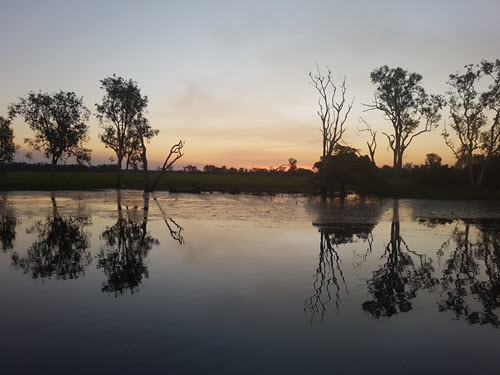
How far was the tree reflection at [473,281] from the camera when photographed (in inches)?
362

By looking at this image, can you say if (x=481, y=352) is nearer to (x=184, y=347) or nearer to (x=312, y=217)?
(x=184, y=347)

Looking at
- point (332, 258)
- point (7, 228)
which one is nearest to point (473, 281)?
point (332, 258)

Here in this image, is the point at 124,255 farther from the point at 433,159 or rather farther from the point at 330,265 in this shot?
the point at 433,159

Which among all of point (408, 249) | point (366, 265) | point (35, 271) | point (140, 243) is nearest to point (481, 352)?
point (366, 265)

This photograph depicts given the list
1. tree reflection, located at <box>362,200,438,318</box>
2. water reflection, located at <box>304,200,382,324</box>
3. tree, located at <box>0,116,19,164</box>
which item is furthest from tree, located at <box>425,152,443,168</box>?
tree, located at <box>0,116,19,164</box>

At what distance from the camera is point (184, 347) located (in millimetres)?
6785

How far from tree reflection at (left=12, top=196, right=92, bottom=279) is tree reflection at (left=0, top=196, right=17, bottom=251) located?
0.95 meters

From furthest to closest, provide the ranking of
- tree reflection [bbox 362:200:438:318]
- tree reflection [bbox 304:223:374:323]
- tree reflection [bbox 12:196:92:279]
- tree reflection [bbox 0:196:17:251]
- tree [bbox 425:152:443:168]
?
tree [bbox 425:152:443:168] < tree reflection [bbox 0:196:17:251] < tree reflection [bbox 12:196:92:279] < tree reflection [bbox 304:223:374:323] < tree reflection [bbox 362:200:438:318]

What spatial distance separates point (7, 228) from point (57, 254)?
28.7 ft

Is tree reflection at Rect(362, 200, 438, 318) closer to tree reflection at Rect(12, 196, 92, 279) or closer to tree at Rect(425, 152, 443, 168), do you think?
tree reflection at Rect(12, 196, 92, 279)

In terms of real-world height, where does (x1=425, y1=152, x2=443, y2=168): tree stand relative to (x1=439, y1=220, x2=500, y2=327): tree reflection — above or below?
above

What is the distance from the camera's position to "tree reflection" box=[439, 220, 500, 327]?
9.19 m

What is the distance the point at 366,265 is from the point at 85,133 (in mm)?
68438

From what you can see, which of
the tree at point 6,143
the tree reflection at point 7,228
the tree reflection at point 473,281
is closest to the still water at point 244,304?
the tree reflection at point 473,281
